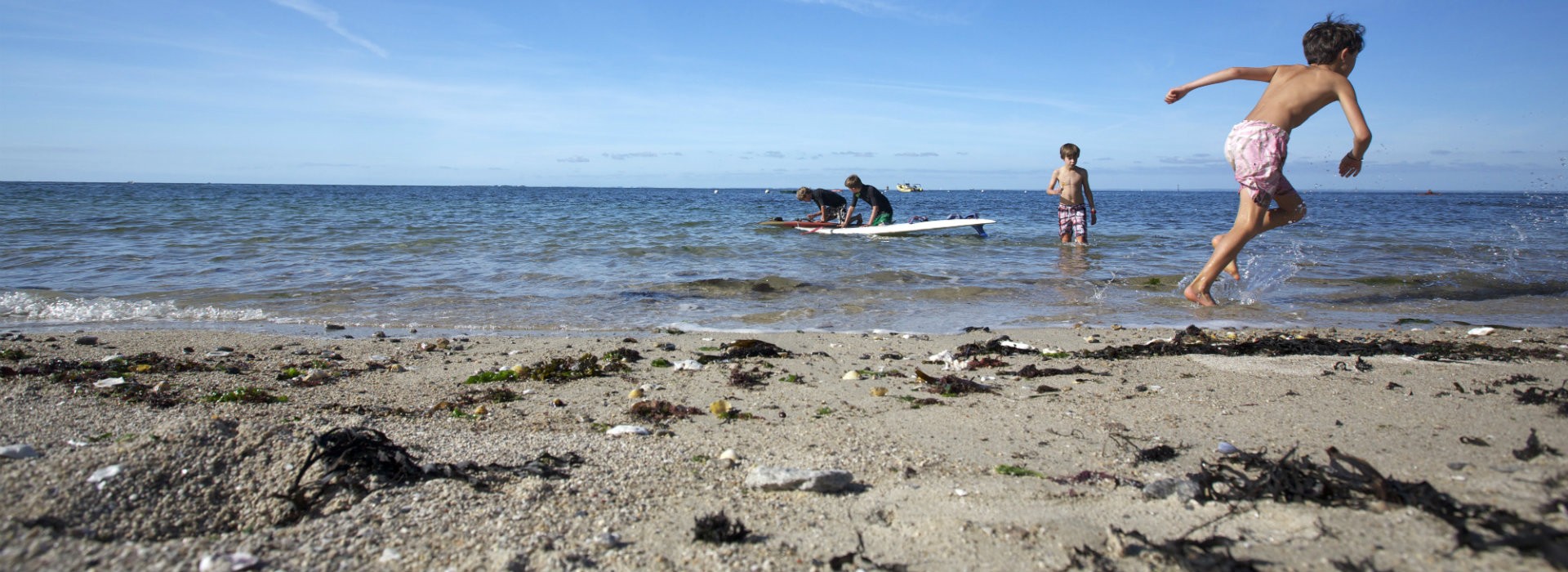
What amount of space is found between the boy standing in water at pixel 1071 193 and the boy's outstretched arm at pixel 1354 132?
19.8ft

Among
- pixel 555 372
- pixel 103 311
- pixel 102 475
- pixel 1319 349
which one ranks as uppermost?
pixel 102 475

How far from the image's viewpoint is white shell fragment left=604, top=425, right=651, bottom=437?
3.35m

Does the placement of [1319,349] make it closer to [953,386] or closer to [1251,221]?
[1251,221]

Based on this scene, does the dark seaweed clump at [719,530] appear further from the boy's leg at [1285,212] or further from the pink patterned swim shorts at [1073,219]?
the pink patterned swim shorts at [1073,219]

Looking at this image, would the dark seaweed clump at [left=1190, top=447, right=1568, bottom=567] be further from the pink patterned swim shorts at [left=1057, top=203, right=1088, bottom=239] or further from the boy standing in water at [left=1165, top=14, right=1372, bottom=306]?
the pink patterned swim shorts at [left=1057, top=203, right=1088, bottom=239]

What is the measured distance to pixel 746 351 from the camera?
17.4 ft

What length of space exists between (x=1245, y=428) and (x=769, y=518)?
2.07 m

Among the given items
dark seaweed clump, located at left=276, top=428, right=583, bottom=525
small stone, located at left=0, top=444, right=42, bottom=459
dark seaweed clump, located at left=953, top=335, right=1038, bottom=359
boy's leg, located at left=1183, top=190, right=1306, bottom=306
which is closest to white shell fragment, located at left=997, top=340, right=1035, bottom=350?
dark seaweed clump, located at left=953, top=335, right=1038, bottom=359

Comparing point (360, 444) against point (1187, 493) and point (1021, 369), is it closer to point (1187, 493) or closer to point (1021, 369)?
point (1187, 493)

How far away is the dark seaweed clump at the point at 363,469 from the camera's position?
8.25ft

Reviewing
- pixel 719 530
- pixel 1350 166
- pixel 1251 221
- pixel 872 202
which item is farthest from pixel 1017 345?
pixel 872 202

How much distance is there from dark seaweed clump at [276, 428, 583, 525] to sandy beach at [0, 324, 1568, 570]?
0.01 metres

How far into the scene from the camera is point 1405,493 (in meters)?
2.17

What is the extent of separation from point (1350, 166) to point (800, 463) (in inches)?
170
